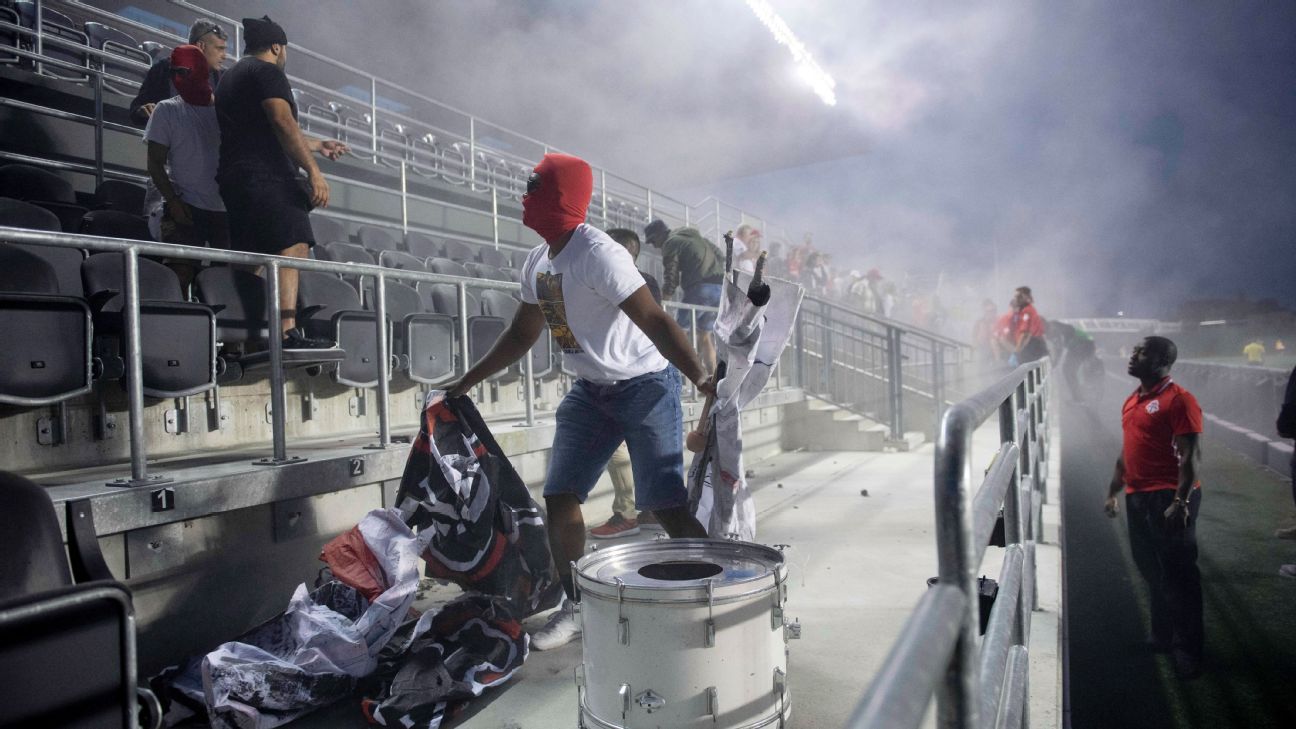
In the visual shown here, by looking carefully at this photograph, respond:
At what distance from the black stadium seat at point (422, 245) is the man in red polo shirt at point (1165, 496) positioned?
6.83 meters

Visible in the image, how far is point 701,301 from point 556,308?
4663 millimetres

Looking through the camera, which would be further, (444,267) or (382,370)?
(444,267)

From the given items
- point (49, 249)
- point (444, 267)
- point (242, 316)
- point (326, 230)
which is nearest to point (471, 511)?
point (242, 316)

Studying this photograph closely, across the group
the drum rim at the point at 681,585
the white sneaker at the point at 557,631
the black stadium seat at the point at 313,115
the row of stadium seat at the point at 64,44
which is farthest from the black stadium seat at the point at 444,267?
the drum rim at the point at 681,585

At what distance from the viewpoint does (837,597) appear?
3758 millimetres

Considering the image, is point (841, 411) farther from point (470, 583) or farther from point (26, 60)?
point (26, 60)

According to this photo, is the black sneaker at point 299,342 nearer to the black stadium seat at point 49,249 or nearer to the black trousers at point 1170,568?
the black stadium seat at point 49,249

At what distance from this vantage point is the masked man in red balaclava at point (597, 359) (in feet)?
8.41

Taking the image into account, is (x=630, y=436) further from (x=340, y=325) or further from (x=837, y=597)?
(x=340, y=325)

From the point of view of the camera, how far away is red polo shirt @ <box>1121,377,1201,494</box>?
3990 millimetres

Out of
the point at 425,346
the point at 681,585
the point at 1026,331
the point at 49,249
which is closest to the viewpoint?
the point at 681,585

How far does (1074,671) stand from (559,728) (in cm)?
285

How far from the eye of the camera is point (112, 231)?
4.25m

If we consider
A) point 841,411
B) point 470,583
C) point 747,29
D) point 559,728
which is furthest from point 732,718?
point 747,29
